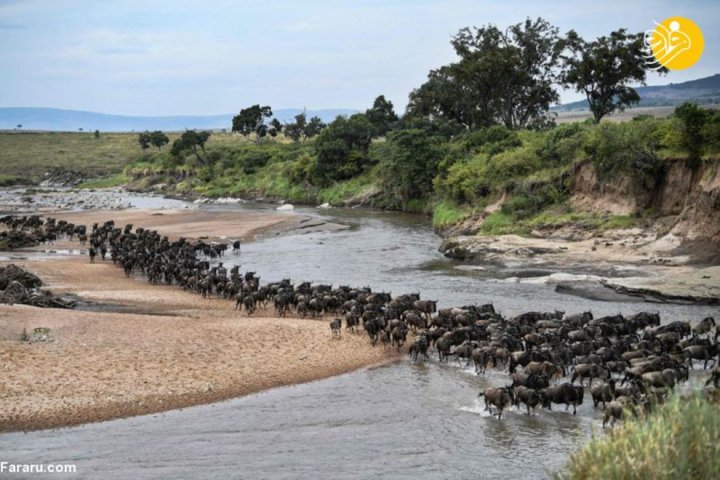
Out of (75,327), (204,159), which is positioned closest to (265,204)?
(204,159)

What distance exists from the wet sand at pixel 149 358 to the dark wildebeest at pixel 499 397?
5.17 meters

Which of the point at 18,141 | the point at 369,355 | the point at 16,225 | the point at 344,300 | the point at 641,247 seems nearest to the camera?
the point at 369,355

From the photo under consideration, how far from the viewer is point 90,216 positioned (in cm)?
7044

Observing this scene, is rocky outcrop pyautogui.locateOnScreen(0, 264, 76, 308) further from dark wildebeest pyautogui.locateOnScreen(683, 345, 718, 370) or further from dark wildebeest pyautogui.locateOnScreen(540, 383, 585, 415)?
dark wildebeest pyautogui.locateOnScreen(683, 345, 718, 370)

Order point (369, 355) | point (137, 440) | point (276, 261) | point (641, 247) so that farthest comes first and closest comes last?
point (276, 261) → point (641, 247) → point (369, 355) → point (137, 440)

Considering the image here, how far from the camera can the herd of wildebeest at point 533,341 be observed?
59.6 ft

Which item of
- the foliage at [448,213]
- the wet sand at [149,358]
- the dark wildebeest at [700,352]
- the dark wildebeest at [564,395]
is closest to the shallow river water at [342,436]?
the dark wildebeest at [564,395]

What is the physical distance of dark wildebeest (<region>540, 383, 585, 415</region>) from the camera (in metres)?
18.1

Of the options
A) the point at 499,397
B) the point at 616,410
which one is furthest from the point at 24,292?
the point at 616,410

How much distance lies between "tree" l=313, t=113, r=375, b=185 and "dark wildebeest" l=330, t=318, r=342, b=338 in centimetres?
5498

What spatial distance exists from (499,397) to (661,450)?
8.07 metres

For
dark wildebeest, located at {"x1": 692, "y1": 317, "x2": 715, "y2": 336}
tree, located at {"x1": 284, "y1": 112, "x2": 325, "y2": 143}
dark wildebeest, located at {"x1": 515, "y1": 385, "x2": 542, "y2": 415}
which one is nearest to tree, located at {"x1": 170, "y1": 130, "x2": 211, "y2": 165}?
tree, located at {"x1": 284, "y1": 112, "x2": 325, "y2": 143}

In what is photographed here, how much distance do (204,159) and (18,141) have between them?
8030 centimetres

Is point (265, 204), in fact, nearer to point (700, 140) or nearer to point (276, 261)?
point (276, 261)
